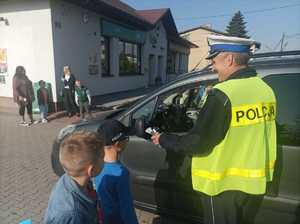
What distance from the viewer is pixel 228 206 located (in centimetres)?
205

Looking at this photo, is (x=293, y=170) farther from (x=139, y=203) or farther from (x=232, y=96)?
(x=139, y=203)

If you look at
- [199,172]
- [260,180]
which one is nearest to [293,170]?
[260,180]

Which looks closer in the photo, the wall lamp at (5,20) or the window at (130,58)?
the wall lamp at (5,20)

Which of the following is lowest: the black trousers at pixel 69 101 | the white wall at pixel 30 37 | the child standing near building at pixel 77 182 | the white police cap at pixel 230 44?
the black trousers at pixel 69 101

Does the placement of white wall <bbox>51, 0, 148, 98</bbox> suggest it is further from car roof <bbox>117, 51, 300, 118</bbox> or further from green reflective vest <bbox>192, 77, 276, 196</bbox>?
green reflective vest <bbox>192, 77, 276, 196</bbox>

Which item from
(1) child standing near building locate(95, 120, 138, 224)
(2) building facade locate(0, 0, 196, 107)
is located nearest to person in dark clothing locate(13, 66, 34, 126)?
(2) building facade locate(0, 0, 196, 107)

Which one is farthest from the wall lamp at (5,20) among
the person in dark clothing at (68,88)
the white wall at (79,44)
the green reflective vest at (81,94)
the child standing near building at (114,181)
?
the child standing near building at (114,181)

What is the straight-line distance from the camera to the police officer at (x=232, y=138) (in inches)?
75.5

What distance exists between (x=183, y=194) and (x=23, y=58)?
33.6ft

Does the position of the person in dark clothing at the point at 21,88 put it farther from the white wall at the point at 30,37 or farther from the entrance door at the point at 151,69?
the entrance door at the point at 151,69

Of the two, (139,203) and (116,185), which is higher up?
(116,185)

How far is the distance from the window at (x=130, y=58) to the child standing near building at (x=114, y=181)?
15372mm

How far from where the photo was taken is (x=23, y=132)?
800cm

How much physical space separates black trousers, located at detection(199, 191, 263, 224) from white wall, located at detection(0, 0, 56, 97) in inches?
390
